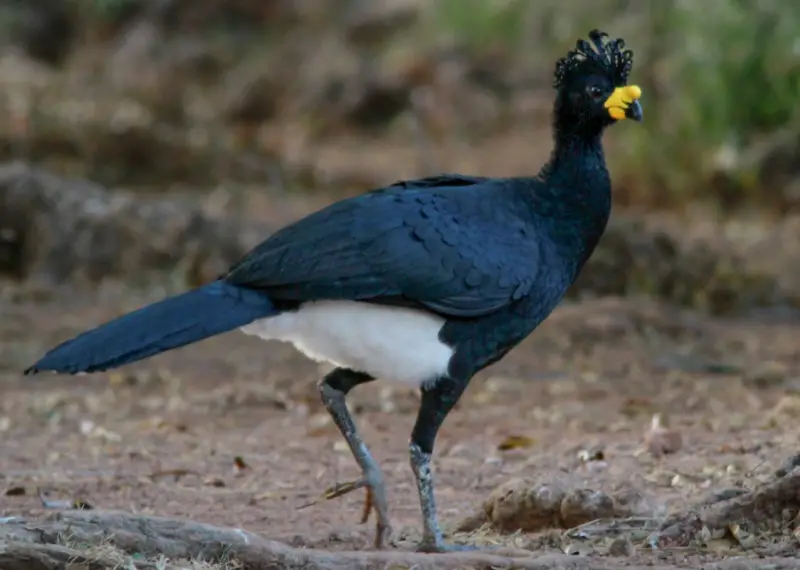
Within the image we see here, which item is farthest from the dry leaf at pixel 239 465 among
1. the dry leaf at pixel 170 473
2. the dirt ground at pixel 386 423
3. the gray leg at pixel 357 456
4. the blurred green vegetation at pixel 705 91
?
the blurred green vegetation at pixel 705 91

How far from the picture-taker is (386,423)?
651cm

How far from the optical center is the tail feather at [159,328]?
415cm

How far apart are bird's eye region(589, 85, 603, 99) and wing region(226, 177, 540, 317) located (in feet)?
1.61

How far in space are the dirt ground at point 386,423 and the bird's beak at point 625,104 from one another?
116cm

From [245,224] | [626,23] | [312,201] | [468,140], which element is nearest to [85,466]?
[245,224]

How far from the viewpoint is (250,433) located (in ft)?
20.8

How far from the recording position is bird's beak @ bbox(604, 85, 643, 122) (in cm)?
483

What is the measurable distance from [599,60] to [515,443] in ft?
5.74

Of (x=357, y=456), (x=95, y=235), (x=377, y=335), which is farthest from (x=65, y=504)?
(x=95, y=235)

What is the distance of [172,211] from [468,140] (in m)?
5.37

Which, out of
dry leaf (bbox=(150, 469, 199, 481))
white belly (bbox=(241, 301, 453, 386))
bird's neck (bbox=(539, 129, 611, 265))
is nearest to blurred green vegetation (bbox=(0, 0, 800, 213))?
bird's neck (bbox=(539, 129, 611, 265))

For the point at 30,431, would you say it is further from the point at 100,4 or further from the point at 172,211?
the point at 100,4

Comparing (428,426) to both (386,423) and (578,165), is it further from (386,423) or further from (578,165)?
(386,423)

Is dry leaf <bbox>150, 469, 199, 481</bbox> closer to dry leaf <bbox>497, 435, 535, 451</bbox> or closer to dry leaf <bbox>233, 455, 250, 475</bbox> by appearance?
dry leaf <bbox>233, 455, 250, 475</bbox>
